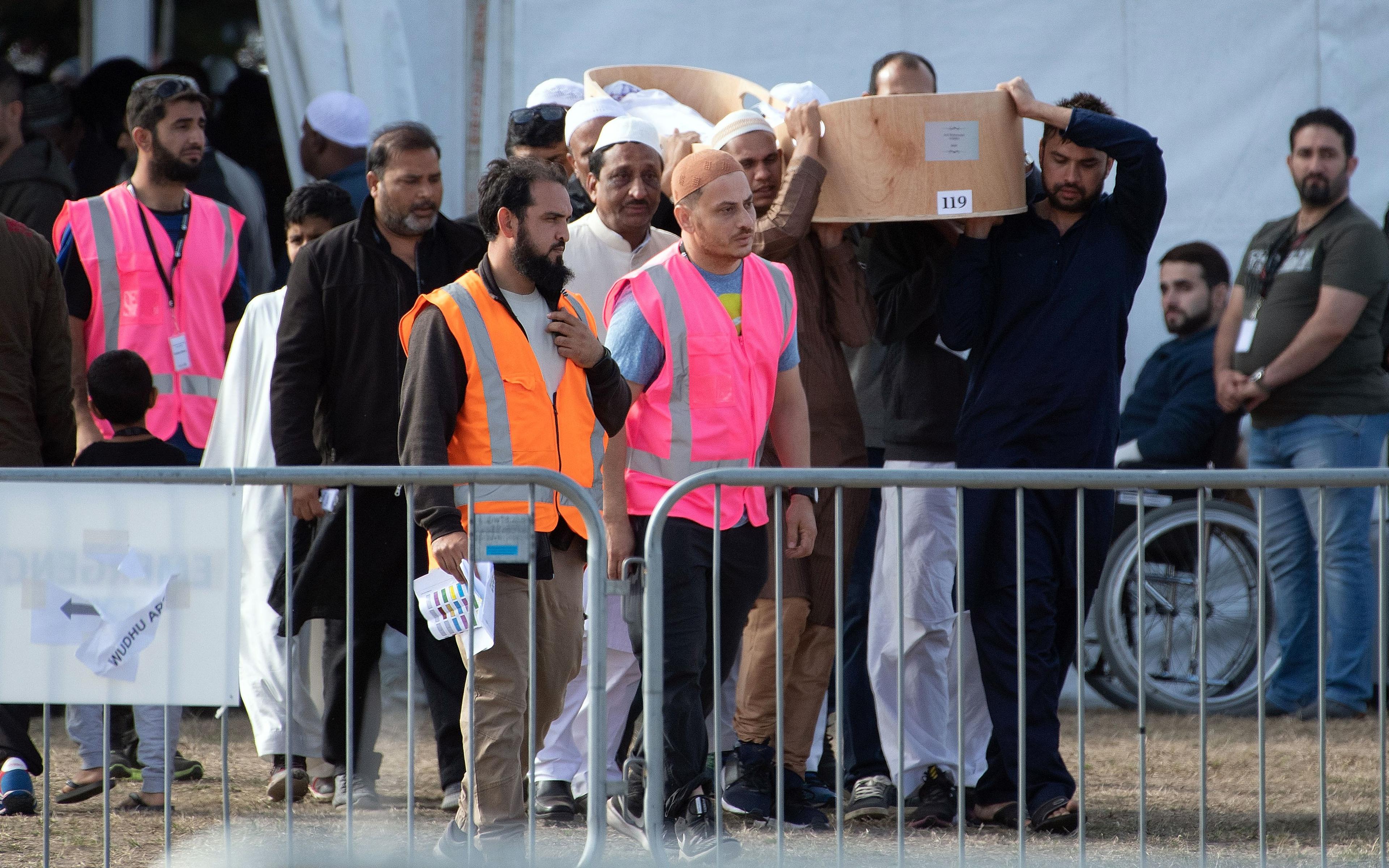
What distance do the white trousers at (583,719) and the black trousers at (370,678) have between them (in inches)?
11.7

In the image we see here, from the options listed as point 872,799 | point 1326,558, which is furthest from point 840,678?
point 1326,558

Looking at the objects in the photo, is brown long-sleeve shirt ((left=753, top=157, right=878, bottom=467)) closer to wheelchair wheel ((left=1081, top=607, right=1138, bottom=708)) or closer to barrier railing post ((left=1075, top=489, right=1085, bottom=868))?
barrier railing post ((left=1075, top=489, right=1085, bottom=868))

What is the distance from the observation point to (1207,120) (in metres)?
7.10

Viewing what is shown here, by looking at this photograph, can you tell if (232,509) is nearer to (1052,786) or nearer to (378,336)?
(378,336)

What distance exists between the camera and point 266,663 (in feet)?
18.4

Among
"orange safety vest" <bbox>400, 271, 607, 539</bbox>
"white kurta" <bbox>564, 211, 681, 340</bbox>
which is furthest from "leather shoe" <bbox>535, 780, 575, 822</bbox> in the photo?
"white kurta" <bbox>564, 211, 681, 340</bbox>

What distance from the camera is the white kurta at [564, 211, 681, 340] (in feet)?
18.0

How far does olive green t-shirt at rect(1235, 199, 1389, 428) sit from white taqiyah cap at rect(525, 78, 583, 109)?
2927 millimetres

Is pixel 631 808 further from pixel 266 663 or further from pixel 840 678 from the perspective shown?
pixel 266 663

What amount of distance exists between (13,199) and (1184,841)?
201 inches

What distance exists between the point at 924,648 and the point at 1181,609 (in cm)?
204

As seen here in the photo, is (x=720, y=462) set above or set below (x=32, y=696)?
above

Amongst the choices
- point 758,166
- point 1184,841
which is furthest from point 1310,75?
point 1184,841

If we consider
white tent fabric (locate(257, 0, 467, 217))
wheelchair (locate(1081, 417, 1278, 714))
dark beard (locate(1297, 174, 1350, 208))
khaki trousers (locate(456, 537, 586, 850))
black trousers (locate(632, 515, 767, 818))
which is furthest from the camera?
wheelchair (locate(1081, 417, 1278, 714))
